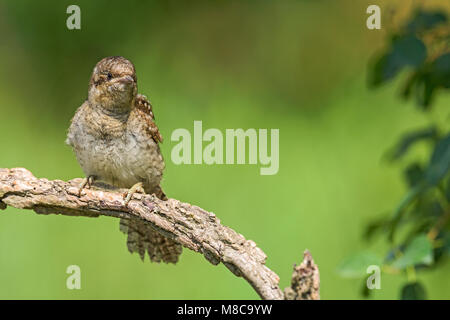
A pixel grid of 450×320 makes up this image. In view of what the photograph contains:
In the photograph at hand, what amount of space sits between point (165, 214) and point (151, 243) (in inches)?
21.3

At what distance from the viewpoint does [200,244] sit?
1813 millimetres

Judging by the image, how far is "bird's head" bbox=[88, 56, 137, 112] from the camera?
2232mm

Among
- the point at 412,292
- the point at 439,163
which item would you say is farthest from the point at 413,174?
the point at 412,292

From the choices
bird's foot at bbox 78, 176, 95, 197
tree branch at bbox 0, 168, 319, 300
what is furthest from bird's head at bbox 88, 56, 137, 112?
tree branch at bbox 0, 168, 319, 300

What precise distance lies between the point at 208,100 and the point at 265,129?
19.3 inches

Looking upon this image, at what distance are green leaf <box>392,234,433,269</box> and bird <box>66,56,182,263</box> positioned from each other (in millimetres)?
807

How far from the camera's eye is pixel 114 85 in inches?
89.2

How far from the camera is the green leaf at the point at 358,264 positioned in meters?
1.92

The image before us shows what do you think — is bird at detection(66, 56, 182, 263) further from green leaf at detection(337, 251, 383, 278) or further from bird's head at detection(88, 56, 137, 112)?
green leaf at detection(337, 251, 383, 278)

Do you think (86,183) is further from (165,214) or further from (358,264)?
(358,264)

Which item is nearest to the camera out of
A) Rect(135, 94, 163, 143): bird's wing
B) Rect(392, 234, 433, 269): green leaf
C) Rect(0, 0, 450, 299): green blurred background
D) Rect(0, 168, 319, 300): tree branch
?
Rect(0, 168, 319, 300): tree branch

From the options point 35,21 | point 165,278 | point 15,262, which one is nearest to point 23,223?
point 15,262

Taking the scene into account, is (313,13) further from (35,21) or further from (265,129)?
(35,21)

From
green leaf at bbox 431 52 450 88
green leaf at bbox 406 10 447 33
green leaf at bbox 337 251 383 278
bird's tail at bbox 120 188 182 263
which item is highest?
green leaf at bbox 406 10 447 33
